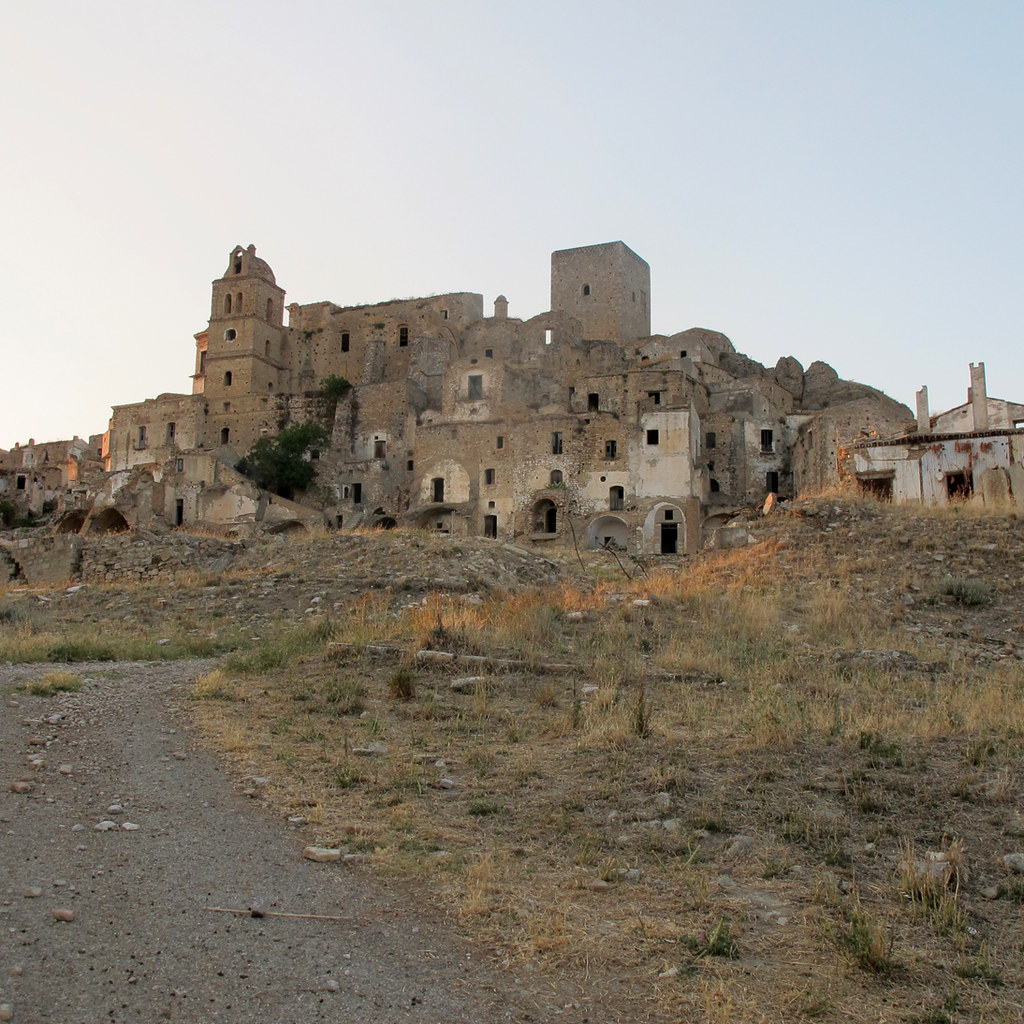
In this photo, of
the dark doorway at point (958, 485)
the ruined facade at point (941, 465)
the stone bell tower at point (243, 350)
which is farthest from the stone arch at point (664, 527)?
the stone bell tower at point (243, 350)

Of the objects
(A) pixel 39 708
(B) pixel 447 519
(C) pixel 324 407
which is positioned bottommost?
(A) pixel 39 708

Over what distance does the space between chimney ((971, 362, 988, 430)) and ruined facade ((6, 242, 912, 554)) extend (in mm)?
3997

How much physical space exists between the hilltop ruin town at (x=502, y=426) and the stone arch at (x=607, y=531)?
0.32 ft

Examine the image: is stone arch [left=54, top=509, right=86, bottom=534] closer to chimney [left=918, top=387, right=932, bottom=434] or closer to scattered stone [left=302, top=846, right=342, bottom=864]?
chimney [left=918, top=387, right=932, bottom=434]

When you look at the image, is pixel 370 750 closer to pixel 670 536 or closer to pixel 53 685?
pixel 53 685

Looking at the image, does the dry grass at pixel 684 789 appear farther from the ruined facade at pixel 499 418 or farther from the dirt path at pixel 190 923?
the ruined facade at pixel 499 418

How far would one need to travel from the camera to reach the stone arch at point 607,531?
37.8 m

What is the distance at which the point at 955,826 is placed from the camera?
520 centimetres

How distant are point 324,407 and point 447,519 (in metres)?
10.8

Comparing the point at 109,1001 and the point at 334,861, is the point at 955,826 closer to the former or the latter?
the point at 334,861

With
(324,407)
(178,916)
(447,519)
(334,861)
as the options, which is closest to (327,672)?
(334,861)

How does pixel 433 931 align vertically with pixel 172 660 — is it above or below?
below

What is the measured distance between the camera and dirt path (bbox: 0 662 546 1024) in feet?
11.1

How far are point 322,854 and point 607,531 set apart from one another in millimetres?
34245
